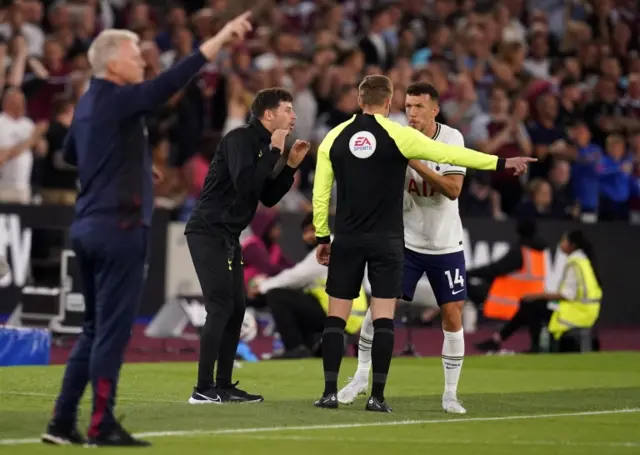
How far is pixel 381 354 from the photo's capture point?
10.7 meters

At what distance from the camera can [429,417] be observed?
1047 cm

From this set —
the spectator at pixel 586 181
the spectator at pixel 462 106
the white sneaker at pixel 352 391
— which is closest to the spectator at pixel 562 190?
the spectator at pixel 586 181

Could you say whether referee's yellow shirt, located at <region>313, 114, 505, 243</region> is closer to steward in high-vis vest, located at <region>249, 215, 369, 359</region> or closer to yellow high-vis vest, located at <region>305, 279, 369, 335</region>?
steward in high-vis vest, located at <region>249, 215, 369, 359</region>

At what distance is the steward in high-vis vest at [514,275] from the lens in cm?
1950

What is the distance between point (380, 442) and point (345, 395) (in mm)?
2381

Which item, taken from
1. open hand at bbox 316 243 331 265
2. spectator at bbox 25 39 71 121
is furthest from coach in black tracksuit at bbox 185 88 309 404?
spectator at bbox 25 39 71 121

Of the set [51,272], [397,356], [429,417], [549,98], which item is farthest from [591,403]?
[549,98]

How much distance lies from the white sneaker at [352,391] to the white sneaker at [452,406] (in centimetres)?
70

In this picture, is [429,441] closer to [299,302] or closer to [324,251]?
[324,251]

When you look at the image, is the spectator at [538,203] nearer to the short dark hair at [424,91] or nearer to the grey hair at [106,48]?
the short dark hair at [424,91]

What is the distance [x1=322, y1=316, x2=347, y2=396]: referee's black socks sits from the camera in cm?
1078

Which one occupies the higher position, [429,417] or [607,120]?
[607,120]

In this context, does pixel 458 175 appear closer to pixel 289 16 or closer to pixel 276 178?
pixel 276 178

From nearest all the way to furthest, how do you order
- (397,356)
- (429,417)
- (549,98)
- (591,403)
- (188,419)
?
1. (188,419)
2. (429,417)
3. (591,403)
4. (397,356)
5. (549,98)
